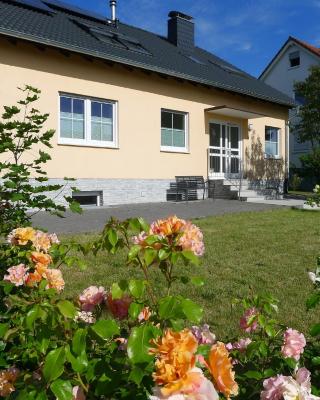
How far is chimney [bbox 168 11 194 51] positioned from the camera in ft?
66.8

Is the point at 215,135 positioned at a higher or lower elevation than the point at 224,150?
higher

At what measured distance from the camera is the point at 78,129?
1309cm

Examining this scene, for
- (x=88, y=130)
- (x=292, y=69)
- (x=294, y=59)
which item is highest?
(x=294, y=59)

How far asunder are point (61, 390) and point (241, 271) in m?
4.37

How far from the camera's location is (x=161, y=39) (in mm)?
20406

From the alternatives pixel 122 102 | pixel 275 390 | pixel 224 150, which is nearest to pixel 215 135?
pixel 224 150

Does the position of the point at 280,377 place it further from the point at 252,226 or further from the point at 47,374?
the point at 252,226

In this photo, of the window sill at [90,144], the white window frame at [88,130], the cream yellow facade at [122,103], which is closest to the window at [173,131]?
the cream yellow facade at [122,103]

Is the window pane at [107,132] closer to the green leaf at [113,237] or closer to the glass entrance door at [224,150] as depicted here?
the glass entrance door at [224,150]

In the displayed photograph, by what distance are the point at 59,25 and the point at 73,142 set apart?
4174mm

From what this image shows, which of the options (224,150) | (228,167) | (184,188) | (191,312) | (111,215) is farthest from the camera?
(228,167)

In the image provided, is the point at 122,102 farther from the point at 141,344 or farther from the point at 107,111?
the point at 141,344

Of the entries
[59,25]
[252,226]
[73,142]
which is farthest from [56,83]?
[252,226]

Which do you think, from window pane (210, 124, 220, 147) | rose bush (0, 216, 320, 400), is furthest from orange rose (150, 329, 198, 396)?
window pane (210, 124, 220, 147)
